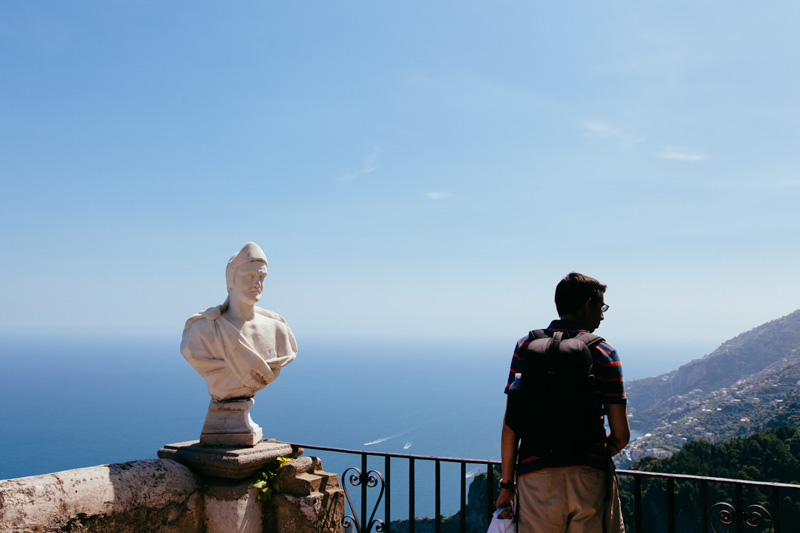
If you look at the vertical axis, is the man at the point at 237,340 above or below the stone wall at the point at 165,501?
above

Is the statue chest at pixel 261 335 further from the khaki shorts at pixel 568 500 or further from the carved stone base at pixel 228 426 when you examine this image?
the khaki shorts at pixel 568 500

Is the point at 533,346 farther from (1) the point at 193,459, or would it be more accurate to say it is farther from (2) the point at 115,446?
(2) the point at 115,446

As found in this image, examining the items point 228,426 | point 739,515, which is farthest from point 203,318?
point 739,515

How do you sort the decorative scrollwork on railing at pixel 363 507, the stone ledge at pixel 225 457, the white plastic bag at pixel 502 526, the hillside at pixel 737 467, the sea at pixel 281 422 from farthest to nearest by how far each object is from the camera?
the sea at pixel 281 422 → the hillside at pixel 737 467 → the decorative scrollwork on railing at pixel 363 507 → the stone ledge at pixel 225 457 → the white plastic bag at pixel 502 526

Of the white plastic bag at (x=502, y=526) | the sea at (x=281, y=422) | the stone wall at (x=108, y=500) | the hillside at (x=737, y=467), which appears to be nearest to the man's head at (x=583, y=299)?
the white plastic bag at (x=502, y=526)

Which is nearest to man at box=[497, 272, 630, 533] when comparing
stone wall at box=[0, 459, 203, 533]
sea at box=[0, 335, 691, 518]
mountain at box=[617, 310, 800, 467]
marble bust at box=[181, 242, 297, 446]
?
marble bust at box=[181, 242, 297, 446]

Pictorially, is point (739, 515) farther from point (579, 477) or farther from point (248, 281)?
point (248, 281)

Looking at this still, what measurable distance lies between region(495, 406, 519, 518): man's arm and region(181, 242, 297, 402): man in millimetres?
1937

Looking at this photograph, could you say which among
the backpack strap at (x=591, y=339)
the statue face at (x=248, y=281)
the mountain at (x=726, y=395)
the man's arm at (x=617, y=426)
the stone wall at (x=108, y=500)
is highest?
the statue face at (x=248, y=281)

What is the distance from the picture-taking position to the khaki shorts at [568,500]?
2332 mm

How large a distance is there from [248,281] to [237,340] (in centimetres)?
44

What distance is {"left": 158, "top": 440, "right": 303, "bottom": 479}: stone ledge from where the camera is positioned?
362 cm

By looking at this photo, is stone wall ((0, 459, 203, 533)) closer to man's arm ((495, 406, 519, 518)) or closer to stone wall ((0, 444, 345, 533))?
stone wall ((0, 444, 345, 533))

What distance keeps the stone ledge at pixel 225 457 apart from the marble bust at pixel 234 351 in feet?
0.30
